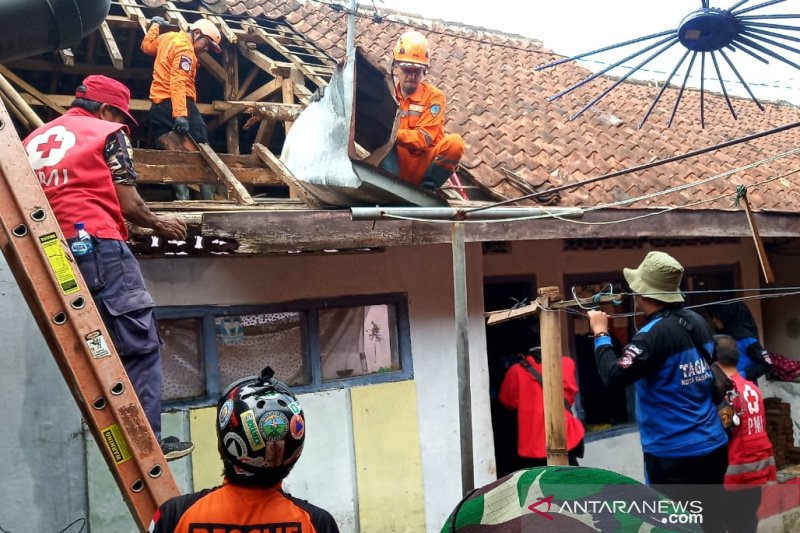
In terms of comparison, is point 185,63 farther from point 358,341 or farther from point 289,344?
point 358,341

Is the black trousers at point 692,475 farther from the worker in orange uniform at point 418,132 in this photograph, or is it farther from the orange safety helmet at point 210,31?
the orange safety helmet at point 210,31

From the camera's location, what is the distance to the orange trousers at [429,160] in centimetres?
522

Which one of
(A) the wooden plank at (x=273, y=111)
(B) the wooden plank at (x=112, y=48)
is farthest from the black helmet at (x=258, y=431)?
(B) the wooden plank at (x=112, y=48)

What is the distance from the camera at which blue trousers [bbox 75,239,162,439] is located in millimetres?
3002

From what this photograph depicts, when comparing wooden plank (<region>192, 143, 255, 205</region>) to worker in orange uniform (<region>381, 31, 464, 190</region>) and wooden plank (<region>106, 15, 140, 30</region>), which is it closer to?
worker in orange uniform (<region>381, 31, 464, 190</region>)

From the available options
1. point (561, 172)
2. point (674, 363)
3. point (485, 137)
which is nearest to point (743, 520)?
point (674, 363)

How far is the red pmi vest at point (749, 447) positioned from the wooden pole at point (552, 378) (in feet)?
5.31

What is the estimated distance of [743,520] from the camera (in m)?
4.67

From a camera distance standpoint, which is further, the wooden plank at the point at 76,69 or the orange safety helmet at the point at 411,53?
the wooden plank at the point at 76,69

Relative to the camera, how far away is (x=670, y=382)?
3.88 meters

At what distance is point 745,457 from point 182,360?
4053 millimetres

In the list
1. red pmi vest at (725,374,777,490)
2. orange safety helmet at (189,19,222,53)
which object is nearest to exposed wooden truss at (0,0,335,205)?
orange safety helmet at (189,19,222,53)

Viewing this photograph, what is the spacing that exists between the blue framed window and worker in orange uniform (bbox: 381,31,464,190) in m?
1.16

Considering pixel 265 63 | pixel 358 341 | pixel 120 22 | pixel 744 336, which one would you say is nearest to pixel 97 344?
pixel 358 341
